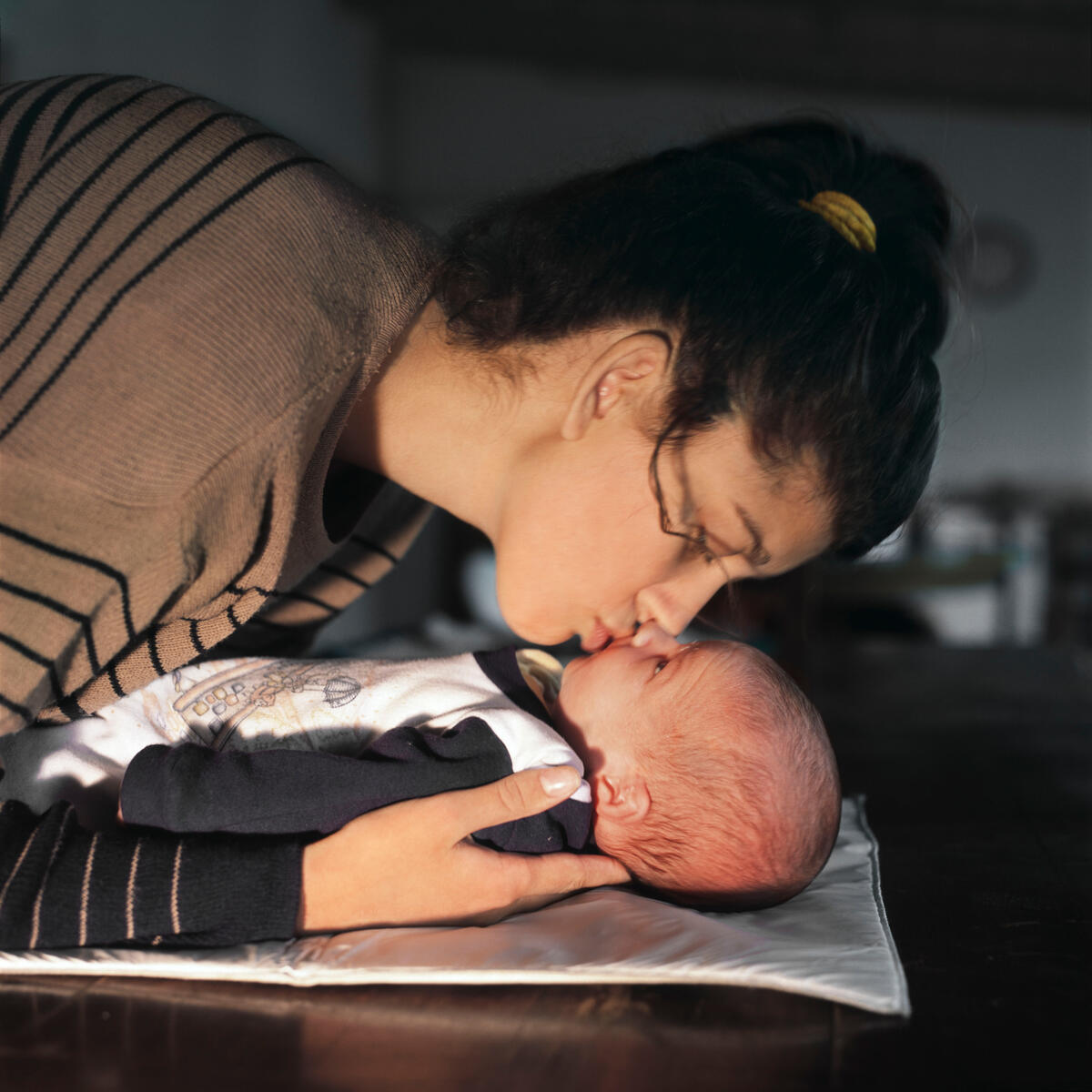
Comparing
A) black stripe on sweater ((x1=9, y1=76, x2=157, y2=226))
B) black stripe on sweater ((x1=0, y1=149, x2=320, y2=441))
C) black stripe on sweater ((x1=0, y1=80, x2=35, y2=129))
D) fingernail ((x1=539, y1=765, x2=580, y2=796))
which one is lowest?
fingernail ((x1=539, y1=765, x2=580, y2=796))

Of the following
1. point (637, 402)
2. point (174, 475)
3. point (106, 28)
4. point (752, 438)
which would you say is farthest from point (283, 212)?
point (106, 28)

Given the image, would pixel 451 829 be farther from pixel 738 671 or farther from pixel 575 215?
pixel 575 215

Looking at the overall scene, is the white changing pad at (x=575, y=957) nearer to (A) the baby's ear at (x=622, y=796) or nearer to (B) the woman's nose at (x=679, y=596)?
(A) the baby's ear at (x=622, y=796)

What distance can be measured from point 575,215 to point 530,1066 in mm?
709

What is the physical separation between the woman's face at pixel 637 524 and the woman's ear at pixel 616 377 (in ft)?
0.06

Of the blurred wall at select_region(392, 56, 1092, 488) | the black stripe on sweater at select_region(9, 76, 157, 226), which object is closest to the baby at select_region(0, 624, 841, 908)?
the black stripe on sweater at select_region(9, 76, 157, 226)

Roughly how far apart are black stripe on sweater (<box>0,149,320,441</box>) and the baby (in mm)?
303

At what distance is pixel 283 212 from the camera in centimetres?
83

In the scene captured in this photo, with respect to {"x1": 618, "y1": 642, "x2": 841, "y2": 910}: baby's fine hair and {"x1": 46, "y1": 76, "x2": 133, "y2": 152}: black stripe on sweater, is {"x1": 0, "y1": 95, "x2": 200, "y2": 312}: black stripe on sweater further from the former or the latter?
{"x1": 618, "y1": 642, "x2": 841, "y2": 910}: baby's fine hair

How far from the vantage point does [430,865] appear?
0.80 metres

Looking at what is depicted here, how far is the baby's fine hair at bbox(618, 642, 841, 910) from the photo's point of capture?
2.93 feet

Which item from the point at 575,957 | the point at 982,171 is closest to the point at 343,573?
the point at 575,957

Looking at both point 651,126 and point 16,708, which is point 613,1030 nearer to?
point 16,708

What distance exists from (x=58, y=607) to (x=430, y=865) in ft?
1.14
